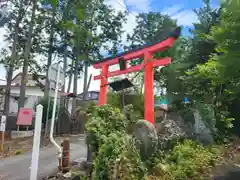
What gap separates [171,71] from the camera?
12.5 m

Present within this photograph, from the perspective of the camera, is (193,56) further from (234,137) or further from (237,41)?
(237,41)

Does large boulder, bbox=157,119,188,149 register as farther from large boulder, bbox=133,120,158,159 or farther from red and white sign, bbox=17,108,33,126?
red and white sign, bbox=17,108,33,126

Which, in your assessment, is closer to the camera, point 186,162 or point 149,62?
point 186,162

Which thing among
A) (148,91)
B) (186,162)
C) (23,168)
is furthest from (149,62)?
(23,168)

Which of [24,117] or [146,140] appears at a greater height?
[24,117]

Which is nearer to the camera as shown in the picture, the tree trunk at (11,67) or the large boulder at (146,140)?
the large boulder at (146,140)

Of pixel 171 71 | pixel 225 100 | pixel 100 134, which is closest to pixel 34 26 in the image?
pixel 171 71

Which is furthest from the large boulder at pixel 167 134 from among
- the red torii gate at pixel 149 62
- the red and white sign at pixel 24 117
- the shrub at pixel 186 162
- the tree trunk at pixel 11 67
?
the tree trunk at pixel 11 67

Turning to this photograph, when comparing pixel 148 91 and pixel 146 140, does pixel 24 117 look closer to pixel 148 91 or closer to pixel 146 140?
pixel 148 91

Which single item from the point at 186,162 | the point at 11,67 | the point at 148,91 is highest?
the point at 11,67

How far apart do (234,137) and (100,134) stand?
5.98 meters

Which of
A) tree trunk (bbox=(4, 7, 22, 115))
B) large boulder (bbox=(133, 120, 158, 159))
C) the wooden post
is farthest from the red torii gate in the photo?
tree trunk (bbox=(4, 7, 22, 115))

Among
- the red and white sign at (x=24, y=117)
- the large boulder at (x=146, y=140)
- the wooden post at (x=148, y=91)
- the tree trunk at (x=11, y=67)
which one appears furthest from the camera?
the tree trunk at (x=11, y=67)

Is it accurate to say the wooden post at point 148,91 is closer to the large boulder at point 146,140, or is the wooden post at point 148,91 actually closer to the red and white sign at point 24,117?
the large boulder at point 146,140
